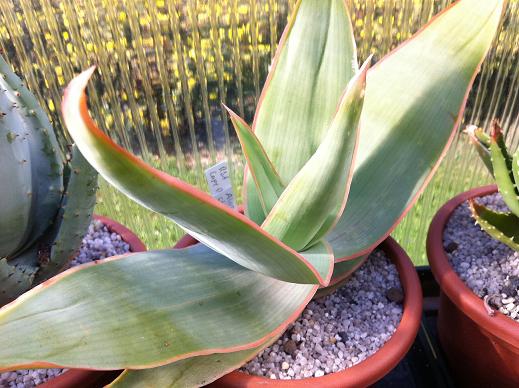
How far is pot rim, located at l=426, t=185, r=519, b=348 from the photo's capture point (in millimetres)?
691

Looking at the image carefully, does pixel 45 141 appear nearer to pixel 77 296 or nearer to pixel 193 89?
pixel 77 296

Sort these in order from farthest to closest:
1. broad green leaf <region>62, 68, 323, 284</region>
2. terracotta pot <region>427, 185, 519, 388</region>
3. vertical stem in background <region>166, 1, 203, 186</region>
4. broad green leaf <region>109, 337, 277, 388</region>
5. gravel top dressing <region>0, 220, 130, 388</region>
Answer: vertical stem in background <region>166, 1, 203, 186</region> < gravel top dressing <region>0, 220, 130, 388</region> < terracotta pot <region>427, 185, 519, 388</region> < broad green leaf <region>109, 337, 277, 388</region> < broad green leaf <region>62, 68, 323, 284</region>

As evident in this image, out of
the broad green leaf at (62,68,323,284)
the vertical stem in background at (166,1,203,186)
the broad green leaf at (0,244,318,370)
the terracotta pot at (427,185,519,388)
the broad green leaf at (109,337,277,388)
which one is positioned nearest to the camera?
the broad green leaf at (62,68,323,284)

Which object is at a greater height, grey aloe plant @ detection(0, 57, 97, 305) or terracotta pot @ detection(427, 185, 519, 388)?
grey aloe plant @ detection(0, 57, 97, 305)

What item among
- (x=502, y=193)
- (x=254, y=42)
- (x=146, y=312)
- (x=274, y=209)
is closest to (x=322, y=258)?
(x=274, y=209)

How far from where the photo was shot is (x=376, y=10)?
0.93 meters

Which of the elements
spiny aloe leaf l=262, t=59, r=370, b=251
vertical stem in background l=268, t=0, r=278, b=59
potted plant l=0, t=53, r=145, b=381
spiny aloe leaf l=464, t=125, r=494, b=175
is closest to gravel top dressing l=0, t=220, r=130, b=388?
potted plant l=0, t=53, r=145, b=381

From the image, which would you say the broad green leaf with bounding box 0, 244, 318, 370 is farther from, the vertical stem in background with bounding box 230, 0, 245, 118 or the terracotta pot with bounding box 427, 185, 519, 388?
the vertical stem in background with bounding box 230, 0, 245, 118

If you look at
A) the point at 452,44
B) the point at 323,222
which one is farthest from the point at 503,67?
the point at 323,222

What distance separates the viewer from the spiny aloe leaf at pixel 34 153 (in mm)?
639

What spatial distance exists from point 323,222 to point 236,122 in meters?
0.15

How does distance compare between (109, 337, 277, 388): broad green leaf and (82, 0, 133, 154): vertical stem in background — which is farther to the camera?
(82, 0, 133, 154): vertical stem in background

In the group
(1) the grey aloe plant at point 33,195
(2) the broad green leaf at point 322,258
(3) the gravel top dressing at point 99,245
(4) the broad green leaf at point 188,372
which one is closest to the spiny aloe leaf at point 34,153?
(1) the grey aloe plant at point 33,195

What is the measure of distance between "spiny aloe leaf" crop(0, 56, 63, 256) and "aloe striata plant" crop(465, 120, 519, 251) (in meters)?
0.55
